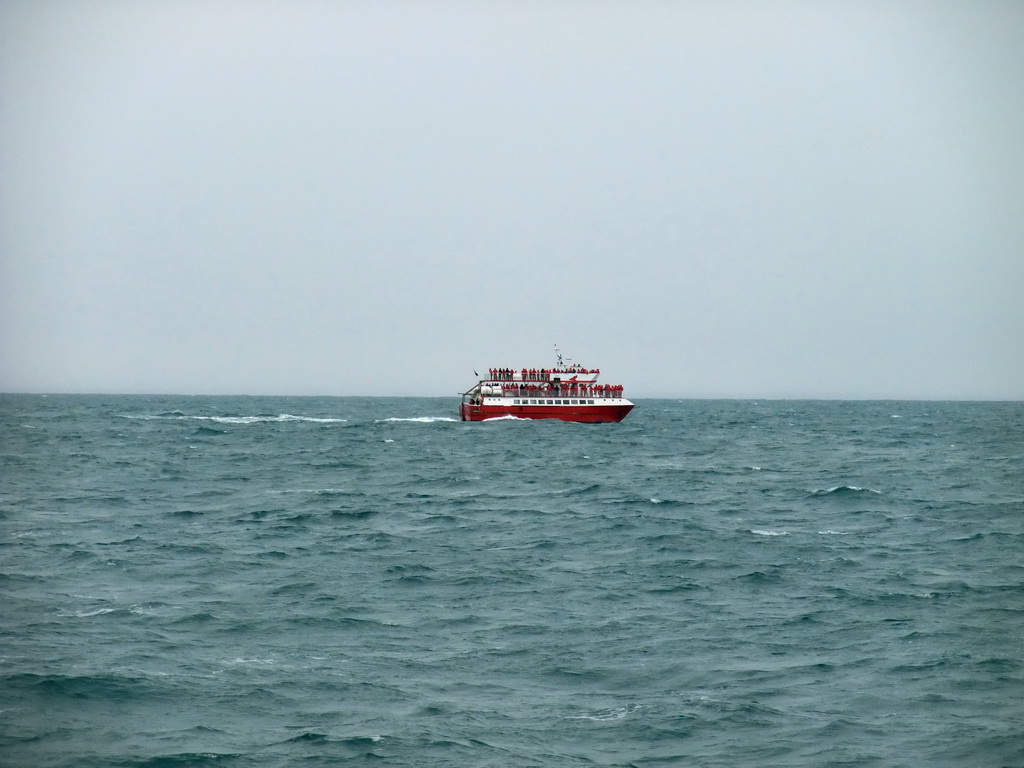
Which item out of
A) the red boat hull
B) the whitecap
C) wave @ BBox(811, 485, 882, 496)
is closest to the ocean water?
the whitecap

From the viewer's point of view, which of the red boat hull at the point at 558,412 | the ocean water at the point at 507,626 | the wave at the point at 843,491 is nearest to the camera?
the ocean water at the point at 507,626

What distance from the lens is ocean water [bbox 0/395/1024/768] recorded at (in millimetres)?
18312

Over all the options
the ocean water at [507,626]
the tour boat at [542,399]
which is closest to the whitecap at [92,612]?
the ocean water at [507,626]

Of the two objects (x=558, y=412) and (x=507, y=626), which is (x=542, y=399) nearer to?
(x=558, y=412)

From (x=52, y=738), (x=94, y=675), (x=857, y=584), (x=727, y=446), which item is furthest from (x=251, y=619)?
(x=727, y=446)

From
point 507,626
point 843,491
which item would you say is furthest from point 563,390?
point 507,626

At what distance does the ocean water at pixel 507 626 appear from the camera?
18.3m

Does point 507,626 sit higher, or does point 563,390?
point 563,390

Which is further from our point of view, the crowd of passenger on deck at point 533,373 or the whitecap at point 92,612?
the crowd of passenger on deck at point 533,373

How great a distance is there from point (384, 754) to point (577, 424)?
105274 mm

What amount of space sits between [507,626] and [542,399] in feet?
319

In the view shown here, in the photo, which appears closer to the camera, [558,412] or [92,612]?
[92,612]

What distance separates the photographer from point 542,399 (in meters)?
123

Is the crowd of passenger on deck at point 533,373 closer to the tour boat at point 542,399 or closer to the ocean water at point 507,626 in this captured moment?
the tour boat at point 542,399
